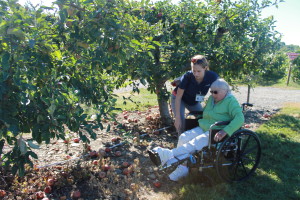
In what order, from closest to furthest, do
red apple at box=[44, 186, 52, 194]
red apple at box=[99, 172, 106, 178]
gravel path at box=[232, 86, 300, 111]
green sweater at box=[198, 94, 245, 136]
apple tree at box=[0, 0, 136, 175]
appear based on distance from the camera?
apple tree at box=[0, 0, 136, 175] < red apple at box=[44, 186, 52, 194] < green sweater at box=[198, 94, 245, 136] < red apple at box=[99, 172, 106, 178] < gravel path at box=[232, 86, 300, 111]

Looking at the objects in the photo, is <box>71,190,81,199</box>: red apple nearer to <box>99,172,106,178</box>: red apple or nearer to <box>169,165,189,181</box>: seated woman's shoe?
<box>99,172,106,178</box>: red apple

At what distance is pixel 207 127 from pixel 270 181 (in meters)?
1.00

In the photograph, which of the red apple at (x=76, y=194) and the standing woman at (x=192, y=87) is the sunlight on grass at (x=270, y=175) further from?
the red apple at (x=76, y=194)

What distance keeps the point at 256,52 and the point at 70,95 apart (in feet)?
11.8

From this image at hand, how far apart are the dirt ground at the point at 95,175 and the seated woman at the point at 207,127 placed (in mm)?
312

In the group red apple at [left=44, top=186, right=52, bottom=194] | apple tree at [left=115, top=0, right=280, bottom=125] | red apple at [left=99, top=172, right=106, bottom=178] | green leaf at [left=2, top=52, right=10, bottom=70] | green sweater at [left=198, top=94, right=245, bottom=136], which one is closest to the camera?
green leaf at [left=2, top=52, right=10, bottom=70]

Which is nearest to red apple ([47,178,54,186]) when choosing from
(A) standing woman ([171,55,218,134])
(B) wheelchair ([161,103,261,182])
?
(B) wheelchair ([161,103,261,182])

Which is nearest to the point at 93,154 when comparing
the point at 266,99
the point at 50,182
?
the point at 50,182

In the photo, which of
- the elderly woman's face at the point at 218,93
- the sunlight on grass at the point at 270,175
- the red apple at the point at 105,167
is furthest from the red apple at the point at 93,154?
the sunlight on grass at the point at 270,175

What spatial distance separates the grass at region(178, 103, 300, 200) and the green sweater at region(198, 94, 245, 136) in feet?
2.16

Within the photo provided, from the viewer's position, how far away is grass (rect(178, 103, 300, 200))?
10.00ft

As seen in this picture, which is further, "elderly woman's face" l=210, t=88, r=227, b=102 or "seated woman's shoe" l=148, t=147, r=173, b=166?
"elderly woman's face" l=210, t=88, r=227, b=102

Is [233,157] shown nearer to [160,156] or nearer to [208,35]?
[160,156]

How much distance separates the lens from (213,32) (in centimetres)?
474
